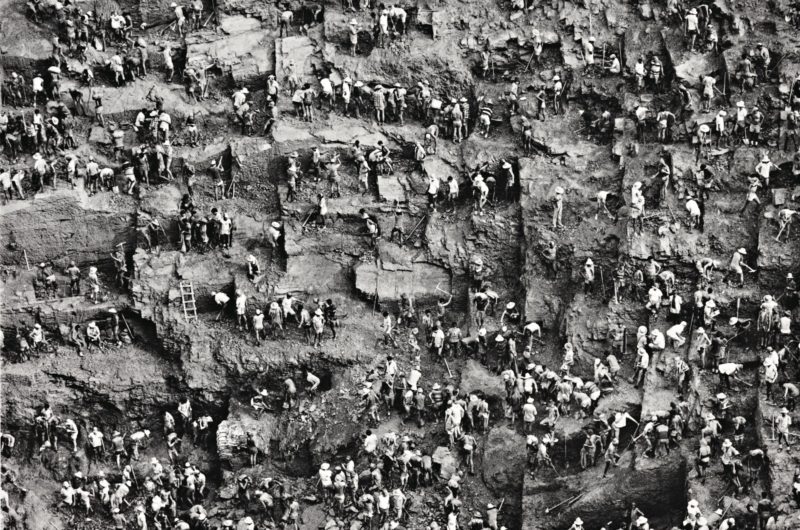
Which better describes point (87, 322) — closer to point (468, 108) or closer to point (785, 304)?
point (468, 108)

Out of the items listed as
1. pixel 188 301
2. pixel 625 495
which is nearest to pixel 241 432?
pixel 188 301

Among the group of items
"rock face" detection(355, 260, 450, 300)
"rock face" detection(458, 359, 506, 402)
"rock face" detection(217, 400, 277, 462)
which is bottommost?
"rock face" detection(217, 400, 277, 462)

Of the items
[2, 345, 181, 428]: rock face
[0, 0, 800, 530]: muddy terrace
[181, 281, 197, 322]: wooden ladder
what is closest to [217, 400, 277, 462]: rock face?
[0, 0, 800, 530]: muddy terrace

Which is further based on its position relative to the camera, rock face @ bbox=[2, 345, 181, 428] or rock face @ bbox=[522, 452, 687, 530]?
rock face @ bbox=[2, 345, 181, 428]

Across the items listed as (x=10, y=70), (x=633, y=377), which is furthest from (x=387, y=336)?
(x=10, y=70)

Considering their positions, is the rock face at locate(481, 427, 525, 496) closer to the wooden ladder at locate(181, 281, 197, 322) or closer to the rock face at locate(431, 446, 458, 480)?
the rock face at locate(431, 446, 458, 480)

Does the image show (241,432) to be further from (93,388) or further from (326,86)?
(326,86)
